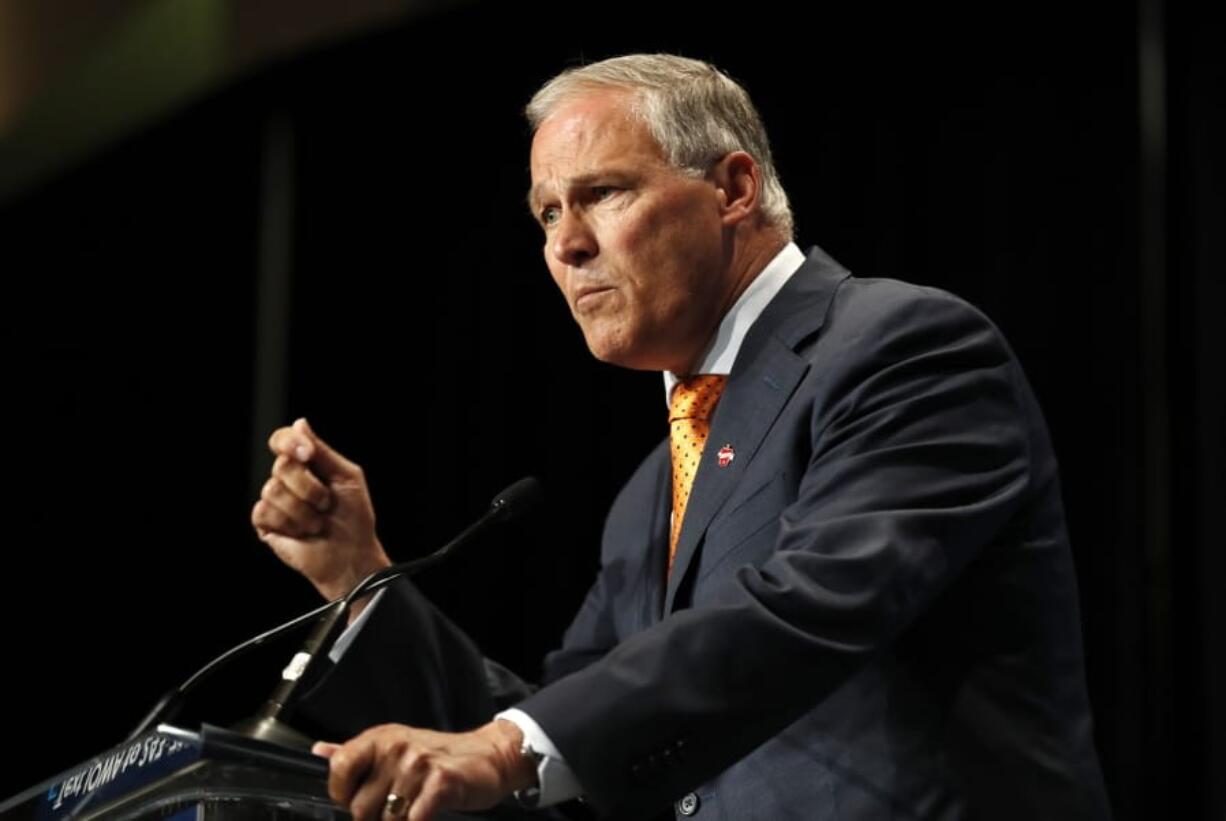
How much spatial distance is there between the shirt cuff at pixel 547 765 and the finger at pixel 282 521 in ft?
3.02

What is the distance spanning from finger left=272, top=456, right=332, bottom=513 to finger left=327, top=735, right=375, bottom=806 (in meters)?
0.97

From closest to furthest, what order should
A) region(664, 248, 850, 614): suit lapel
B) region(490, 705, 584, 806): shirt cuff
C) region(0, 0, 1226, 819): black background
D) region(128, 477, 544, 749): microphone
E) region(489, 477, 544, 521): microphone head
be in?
1. region(490, 705, 584, 806): shirt cuff
2. region(128, 477, 544, 749): microphone
3. region(664, 248, 850, 614): suit lapel
4. region(489, 477, 544, 521): microphone head
5. region(0, 0, 1226, 819): black background

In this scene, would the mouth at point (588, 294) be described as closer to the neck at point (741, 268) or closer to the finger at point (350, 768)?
the neck at point (741, 268)

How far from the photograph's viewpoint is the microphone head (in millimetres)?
2234

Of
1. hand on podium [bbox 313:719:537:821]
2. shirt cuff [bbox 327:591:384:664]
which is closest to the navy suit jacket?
hand on podium [bbox 313:719:537:821]

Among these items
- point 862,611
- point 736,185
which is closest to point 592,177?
point 736,185

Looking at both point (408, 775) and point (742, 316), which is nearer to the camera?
point (408, 775)

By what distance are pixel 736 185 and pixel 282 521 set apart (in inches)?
31.4

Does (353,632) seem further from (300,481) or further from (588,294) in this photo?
(588,294)

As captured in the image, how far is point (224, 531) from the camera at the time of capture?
14.4ft

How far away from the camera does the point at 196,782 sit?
1.59 metres

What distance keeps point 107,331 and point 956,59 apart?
Result: 7.32 feet

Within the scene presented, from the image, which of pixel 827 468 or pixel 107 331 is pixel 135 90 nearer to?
pixel 107 331

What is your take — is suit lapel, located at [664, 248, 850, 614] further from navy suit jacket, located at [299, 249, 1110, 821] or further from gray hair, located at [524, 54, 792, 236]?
gray hair, located at [524, 54, 792, 236]
